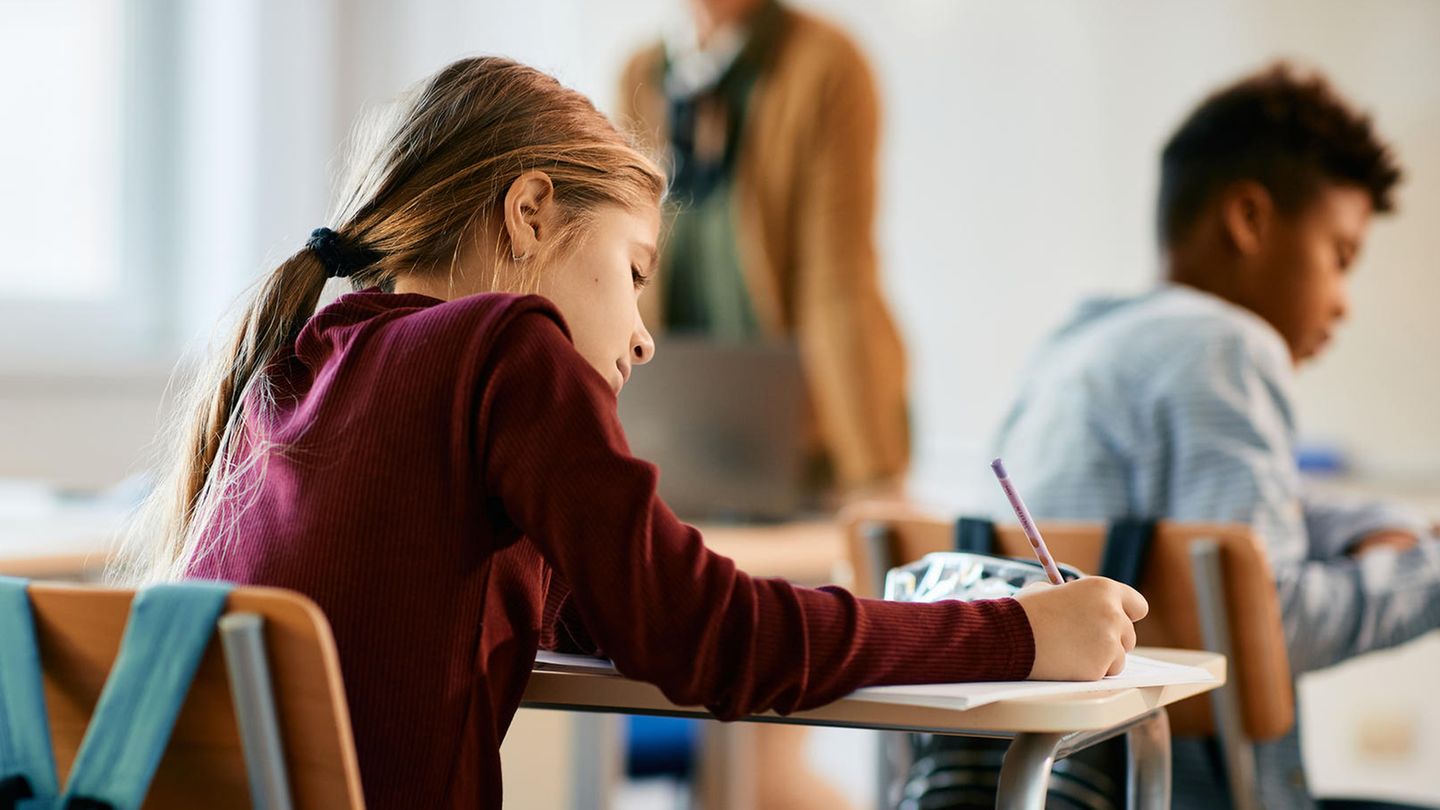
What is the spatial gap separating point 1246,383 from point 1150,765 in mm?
477

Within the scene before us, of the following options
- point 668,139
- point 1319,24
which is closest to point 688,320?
point 668,139

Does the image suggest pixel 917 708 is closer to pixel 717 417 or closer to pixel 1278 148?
pixel 1278 148

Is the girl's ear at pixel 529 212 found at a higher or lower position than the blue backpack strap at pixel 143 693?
higher

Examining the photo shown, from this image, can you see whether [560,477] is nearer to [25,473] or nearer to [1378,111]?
[1378,111]

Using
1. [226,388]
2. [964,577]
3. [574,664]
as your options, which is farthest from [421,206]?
[964,577]

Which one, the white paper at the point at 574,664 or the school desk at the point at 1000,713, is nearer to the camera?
the school desk at the point at 1000,713

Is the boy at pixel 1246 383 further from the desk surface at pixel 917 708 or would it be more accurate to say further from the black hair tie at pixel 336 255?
the black hair tie at pixel 336 255

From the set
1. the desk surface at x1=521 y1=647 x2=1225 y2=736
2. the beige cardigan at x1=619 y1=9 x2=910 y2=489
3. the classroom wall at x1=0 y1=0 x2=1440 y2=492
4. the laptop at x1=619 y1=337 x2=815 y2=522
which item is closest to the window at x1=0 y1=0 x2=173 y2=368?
the classroom wall at x1=0 y1=0 x2=1440 y2=492

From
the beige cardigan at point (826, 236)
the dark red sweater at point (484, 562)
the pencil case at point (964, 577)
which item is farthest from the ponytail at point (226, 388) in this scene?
the beige cardigan at point (826, 236)

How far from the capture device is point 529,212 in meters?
0.99

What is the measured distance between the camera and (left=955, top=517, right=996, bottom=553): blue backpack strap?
4.44 ft

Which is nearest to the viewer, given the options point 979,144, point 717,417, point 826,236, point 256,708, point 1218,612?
point 256,708

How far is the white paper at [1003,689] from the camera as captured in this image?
2.61 feet

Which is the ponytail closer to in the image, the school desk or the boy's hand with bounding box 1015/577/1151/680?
the school desk
